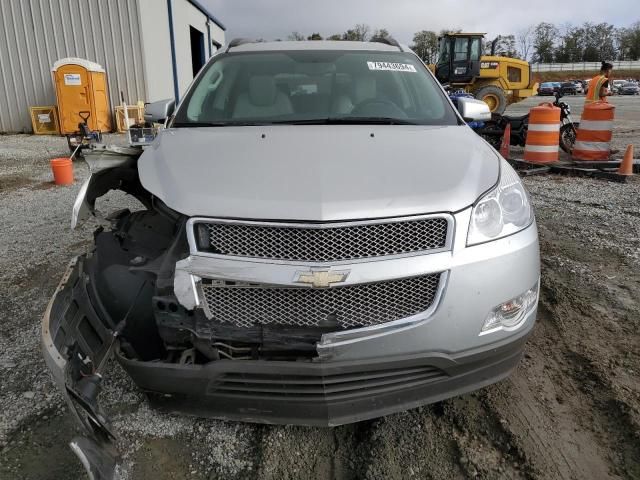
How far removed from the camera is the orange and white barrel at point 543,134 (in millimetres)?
8688

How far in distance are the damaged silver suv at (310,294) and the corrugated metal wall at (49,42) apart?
1529cm

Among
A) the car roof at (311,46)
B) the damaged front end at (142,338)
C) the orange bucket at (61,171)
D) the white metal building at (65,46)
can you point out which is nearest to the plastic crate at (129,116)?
the white metal building at (65,46)

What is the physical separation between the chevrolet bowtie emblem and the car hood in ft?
0.69

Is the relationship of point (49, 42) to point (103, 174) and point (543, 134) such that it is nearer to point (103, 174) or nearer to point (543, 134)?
point (543, 134)

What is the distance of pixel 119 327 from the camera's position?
2.27 meters

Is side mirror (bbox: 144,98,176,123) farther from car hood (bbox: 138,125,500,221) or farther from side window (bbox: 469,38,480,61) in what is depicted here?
side window (bbox: 469,38,480,61)

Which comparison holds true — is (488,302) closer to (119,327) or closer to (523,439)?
(523,439)

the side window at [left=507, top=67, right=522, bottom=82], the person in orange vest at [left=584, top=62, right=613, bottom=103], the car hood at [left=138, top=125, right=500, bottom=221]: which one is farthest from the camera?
the side window at [left=507, top=67, right=522, bottom=82]

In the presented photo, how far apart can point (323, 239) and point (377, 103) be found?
5.77 feet

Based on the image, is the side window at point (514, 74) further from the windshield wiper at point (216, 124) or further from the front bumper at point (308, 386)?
the front bumper at point (308, 386)

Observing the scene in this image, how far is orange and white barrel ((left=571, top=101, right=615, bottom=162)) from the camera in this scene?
343 inches

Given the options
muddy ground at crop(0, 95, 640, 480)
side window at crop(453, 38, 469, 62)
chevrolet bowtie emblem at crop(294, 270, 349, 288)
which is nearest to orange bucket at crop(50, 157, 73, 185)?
muddy ground at crop(0, 95, 640, 480)

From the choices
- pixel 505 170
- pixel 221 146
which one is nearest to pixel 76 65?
pixel 221 146

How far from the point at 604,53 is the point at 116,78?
8439 cm
